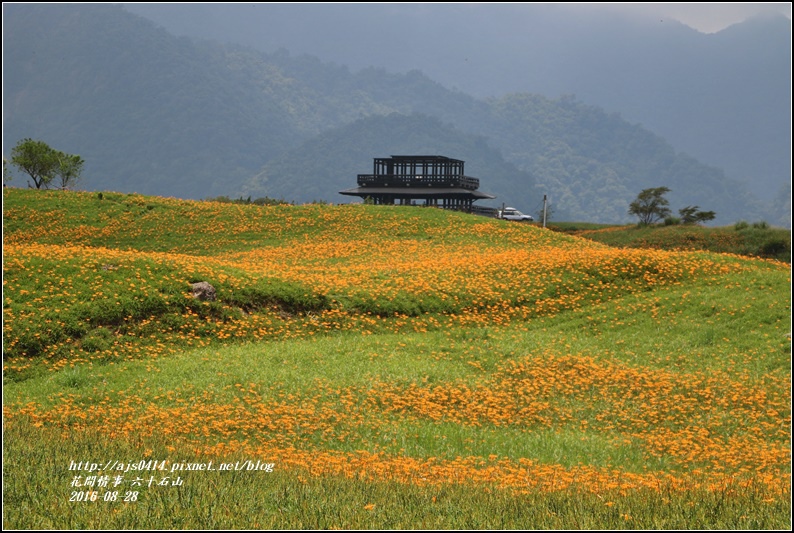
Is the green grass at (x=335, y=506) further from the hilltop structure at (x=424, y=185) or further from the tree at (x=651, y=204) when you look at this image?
the tree at (x=651, y=204)

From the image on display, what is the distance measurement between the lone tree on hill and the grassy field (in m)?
33.1

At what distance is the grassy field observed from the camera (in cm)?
876

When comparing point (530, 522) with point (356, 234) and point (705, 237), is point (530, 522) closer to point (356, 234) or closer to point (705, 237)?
point (356, 234)

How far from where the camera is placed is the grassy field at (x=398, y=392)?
28.7 feet

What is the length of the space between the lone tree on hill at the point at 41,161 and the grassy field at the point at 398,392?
108 feet

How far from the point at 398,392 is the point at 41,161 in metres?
52.0

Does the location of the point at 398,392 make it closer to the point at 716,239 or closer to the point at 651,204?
the point at 716,239

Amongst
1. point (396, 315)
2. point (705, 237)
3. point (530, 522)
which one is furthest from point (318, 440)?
point (705, 237)

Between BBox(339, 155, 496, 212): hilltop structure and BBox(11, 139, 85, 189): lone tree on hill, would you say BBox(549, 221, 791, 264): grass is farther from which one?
BBox(11, 139, 85, 189): lone tree on hill

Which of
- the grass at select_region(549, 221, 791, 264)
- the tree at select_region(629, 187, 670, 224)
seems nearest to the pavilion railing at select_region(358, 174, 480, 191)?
the grass at select_region(549, 221, 791, 264)

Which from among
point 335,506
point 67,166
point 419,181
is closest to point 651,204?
point 419,181

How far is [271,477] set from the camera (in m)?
10.1

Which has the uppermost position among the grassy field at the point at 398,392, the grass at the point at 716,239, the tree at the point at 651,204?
the tree at the point at 651,204

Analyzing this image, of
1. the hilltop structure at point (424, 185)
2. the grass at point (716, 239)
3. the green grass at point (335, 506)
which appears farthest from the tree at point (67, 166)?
the green grass at point (335, 506)
